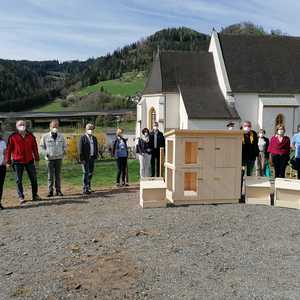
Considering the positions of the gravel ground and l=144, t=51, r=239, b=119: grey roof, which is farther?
l=144, t=51, r=239, b=119: grey roof

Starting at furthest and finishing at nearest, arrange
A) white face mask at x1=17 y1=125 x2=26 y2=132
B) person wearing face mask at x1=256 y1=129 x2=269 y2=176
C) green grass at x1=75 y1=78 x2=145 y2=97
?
green grass at x1=75 y1=78 x2=145 y2=97, person wearing face mask at x1=256 y1=129 x2=269 y2=176, white face mask at x1=17 y1=125 x2=26 y2=132

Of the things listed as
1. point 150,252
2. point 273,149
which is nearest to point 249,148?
point 273,149

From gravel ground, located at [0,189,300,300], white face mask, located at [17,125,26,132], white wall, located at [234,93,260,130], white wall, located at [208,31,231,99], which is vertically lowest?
gravel ground, located at [0,189,300,300]

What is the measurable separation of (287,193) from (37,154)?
5.94 meters

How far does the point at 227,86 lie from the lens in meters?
39.6

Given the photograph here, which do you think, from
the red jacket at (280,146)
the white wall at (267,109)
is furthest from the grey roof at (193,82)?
the red jacket at (280,146)

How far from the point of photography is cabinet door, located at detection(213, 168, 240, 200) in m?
10.2

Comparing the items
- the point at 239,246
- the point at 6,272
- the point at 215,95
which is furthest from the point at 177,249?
the point at 215,95

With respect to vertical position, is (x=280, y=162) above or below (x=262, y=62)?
below

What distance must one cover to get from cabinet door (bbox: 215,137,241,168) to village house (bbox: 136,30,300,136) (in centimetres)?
2700

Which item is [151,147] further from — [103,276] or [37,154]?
[103,276]

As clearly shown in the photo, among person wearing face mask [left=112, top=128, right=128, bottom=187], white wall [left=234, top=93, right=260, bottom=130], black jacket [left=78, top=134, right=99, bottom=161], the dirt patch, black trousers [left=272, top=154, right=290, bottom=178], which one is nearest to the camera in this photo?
the dirt patch

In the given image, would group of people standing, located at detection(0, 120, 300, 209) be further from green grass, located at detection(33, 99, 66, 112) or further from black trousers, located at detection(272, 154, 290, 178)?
green grass, located at detection(33, 99, 66, 112)

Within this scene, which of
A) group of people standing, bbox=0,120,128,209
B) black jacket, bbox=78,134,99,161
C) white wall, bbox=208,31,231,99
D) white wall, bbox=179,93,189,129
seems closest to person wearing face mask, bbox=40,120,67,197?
group of people standing, bbox=0,120,128,209
